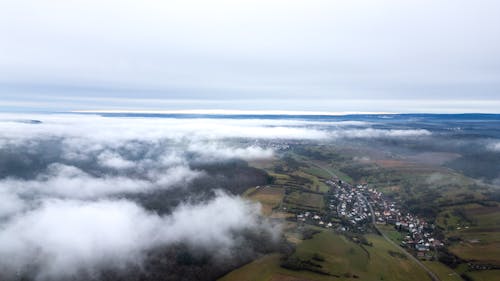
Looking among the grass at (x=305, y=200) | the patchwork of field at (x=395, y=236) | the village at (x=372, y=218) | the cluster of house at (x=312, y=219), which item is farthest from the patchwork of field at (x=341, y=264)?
the grass at (x=305, y=200)

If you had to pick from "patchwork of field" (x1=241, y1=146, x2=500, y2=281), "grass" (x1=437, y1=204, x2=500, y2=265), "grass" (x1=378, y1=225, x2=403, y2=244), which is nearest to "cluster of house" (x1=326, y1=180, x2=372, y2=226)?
"patchwork of field" (x1=241, y1=146, x2=500, y2=281)

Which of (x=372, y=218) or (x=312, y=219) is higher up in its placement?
(x=312, y=219)

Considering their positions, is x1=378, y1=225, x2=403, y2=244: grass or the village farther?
x1=378, y1=225, x2=403, y2=244: grass

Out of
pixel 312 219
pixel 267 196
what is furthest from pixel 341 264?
pixel 267 196

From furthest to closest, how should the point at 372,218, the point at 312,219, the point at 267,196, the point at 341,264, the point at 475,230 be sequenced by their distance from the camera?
the point at 267,196, the point at 372,218, the point at 312,219, the point at 475,230, the point at 341,264

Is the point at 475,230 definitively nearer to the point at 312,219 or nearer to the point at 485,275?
the point at 485,275

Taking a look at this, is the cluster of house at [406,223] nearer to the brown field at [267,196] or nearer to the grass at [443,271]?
the grass at [443,271]

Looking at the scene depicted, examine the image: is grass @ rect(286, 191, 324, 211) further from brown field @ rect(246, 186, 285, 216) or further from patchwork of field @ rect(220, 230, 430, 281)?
patchwork of field @ rect(220, 230, 430, 281)

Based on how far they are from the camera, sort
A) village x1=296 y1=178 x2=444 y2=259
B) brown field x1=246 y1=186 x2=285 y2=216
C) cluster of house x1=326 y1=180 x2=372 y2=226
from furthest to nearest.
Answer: brown field x1=246 y1=186 x2=285 y2=216 → cluster of house x1=326 y1=180 x2=372 y2=226 → village x1=296 y1=178 x2=444 y2=259

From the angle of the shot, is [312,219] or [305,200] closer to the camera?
[312,219]
